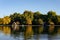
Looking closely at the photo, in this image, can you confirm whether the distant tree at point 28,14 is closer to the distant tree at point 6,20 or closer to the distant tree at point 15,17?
the distant tree at point 15,17

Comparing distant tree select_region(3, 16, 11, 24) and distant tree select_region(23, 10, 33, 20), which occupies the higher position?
distant tree select_region(23, 10, 33, 20)

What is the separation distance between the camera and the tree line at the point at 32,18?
353 feet

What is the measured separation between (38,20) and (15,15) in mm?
12329

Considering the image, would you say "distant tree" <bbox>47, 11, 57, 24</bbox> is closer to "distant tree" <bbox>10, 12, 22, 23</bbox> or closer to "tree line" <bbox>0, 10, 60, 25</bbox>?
"tree line" <bbox>0, 10, 60, 25</bbox>

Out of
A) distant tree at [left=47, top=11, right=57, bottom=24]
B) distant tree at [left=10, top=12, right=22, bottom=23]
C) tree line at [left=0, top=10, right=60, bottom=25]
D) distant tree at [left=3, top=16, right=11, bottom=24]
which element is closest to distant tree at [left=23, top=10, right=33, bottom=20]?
tree line at [left=0, top=10, right=60, bottom=25]

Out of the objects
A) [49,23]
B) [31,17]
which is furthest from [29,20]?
[49,23]

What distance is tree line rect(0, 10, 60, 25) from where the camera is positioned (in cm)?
10762

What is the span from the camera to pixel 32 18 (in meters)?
110

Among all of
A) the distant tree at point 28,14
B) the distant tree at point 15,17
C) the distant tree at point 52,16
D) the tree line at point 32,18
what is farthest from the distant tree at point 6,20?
the distant tree at point 52,16

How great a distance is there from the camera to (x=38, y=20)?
10725 cm

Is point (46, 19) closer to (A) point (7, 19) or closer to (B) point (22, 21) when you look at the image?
(B) point (22, 21)

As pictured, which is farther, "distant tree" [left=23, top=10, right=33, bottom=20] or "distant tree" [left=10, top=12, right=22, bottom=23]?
"distant tree" [left=23, top=10, right=33, bottom=20]

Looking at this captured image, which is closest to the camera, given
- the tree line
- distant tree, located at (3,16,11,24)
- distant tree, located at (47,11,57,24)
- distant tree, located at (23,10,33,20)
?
the tree line

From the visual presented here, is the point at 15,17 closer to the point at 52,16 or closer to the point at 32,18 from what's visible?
the point at 32,18
